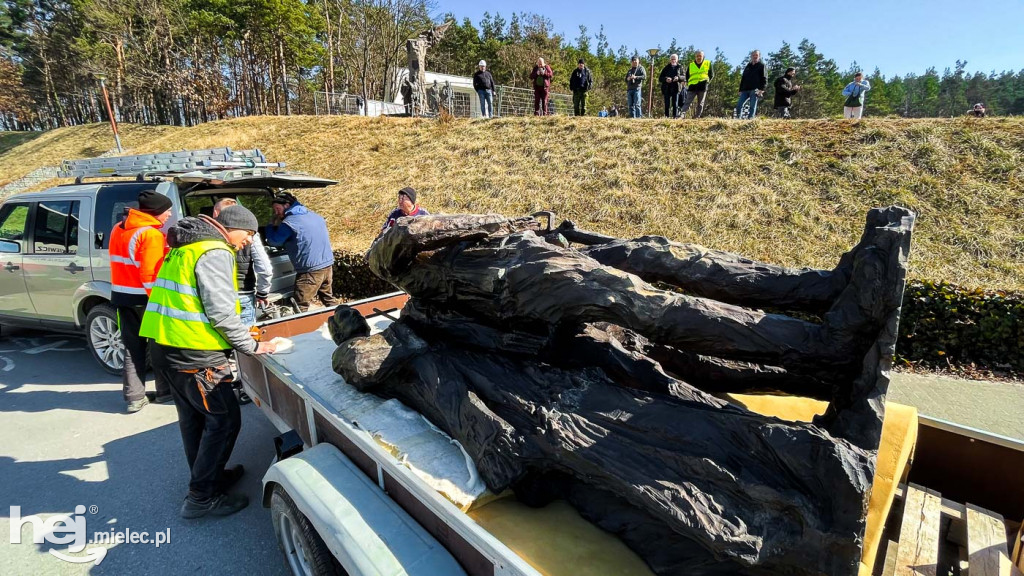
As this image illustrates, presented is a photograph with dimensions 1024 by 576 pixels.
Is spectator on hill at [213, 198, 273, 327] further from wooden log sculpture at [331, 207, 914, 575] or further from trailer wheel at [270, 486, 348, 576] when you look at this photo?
trailer wheel at [270, 486, 348, 576]

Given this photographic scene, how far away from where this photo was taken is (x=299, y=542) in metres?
2.47

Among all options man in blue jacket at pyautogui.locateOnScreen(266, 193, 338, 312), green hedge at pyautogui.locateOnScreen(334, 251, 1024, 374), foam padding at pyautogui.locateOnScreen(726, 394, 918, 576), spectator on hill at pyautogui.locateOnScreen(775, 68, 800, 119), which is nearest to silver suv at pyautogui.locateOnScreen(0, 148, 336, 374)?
man in blue jacket at pyautogui.locateOnScreen(266, 193, 338, 312)

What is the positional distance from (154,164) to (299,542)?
492 cm

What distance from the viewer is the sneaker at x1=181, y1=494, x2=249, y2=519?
10.5 feet

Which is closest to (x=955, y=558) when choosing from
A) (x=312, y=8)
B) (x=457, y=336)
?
(x=457, y=336)

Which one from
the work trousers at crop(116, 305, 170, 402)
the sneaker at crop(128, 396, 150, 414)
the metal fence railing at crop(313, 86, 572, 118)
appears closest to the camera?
the work trousers at crop(116, 305, 170, 402)

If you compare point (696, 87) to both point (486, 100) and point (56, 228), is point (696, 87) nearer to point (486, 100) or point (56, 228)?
point (486, 100)

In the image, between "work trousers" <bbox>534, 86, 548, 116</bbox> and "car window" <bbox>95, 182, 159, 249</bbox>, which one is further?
"work trousers" <bbox>534, 86, 548, 116</bbox>

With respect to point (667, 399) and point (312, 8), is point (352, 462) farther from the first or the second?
point (312, 8)

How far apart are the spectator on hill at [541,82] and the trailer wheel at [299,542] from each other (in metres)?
14.6

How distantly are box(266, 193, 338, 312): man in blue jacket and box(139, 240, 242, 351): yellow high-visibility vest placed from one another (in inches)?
92.4

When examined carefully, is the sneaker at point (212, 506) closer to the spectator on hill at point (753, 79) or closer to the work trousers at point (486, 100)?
the spectator on hill at point (753, 79)

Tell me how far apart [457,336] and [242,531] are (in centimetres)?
198

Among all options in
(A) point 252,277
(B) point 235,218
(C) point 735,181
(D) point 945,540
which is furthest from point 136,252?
(C) point 735,181
